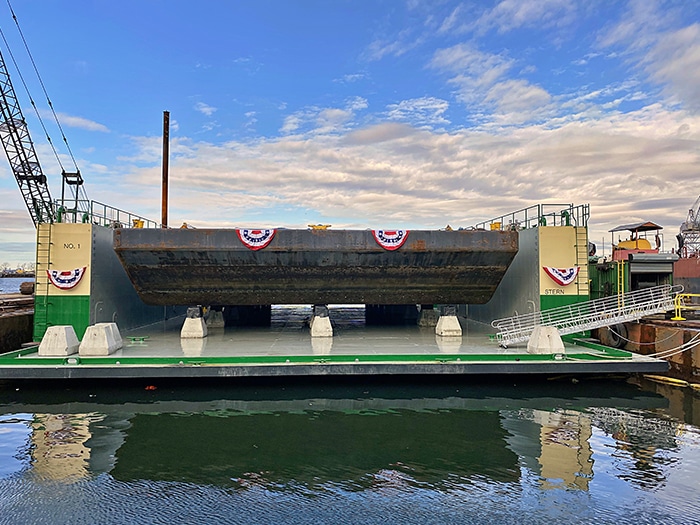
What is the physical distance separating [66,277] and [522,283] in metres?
20.0

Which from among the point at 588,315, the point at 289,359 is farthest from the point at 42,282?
the point at 588,315

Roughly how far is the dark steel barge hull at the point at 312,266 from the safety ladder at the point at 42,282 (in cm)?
295

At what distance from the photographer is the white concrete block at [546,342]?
58.6ft

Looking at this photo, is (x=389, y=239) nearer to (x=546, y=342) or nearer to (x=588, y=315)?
(x=546, y=342)

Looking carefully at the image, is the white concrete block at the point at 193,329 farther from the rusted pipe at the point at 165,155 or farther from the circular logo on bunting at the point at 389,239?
the rusted pipe at the point at 165,155

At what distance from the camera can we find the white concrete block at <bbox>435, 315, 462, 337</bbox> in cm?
2362

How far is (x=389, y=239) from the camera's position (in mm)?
20766

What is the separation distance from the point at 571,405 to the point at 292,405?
9.03 m

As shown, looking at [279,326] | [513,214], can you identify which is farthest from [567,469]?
[279,326]

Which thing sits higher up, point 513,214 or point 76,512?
point 513,214

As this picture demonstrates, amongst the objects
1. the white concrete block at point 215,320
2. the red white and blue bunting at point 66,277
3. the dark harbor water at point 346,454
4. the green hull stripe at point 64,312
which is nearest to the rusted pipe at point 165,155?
the white concrete block at point 215,320

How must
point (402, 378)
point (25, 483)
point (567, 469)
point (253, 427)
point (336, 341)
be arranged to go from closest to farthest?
point (25, 483), point (567, 469), point (253, 427), point (402, 378), point (336, 341)

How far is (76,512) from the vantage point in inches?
341

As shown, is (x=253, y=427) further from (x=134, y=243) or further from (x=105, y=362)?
(x=134, y=243)
